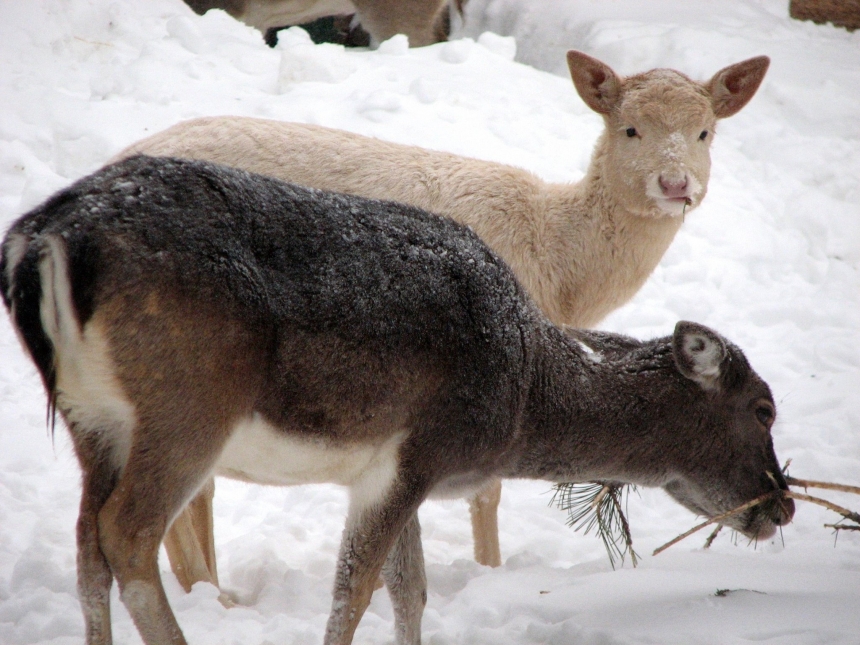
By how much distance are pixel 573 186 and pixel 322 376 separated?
3.22 metres

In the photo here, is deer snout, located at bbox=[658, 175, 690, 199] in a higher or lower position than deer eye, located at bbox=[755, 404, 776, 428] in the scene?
higher

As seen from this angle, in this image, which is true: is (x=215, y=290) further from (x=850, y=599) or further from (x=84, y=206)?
(x=850, y=599)

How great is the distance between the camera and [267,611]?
4957mm

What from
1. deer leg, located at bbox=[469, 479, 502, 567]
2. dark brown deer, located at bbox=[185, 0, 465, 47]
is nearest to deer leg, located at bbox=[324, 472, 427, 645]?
deer leg, located at bbox=[469, 479, 502, 567]

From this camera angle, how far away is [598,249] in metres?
6.15

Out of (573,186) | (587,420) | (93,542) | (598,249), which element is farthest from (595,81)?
(93,542)

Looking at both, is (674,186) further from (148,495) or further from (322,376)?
(148,495)

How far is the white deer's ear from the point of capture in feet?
14.5

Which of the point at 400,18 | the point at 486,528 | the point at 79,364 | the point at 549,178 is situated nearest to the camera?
the point at 79,364

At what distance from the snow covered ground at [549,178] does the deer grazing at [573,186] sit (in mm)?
1134

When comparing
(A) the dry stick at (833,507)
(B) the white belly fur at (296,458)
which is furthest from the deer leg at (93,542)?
(A) the dry stick at (833,507)

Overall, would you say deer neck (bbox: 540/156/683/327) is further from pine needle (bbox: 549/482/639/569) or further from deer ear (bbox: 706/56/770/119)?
pine needle (bbox: 549/482/639/569)

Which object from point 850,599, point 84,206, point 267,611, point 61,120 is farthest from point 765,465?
point 61,120

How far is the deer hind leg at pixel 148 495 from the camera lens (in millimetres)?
3547
